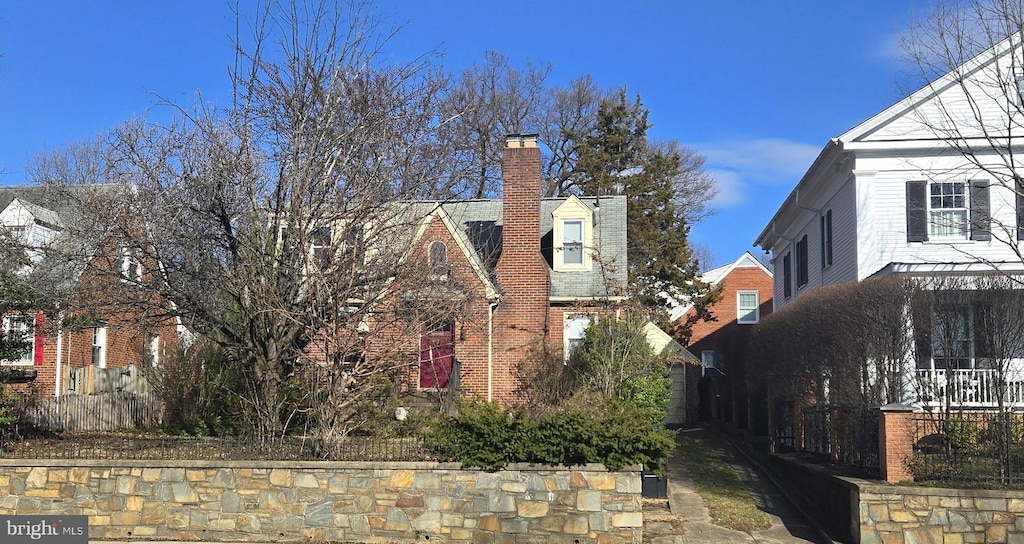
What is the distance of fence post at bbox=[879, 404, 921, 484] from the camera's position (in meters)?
11.8

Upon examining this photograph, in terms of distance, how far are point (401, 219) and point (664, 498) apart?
597 centimetres

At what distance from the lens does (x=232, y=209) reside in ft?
44.4

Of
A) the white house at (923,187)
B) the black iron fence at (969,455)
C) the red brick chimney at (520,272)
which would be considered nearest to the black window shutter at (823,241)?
the white house at (923,187)

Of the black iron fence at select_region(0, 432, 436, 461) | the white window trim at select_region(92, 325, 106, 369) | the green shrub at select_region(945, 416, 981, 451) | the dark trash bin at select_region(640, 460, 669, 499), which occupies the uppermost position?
the white window trim at select_region(92, 325, 106, 369)

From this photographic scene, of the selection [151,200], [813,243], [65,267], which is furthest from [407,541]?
[813,243]

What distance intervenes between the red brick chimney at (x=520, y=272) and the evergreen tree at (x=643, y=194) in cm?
1206

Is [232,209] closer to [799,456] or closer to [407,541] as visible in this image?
[407,541]

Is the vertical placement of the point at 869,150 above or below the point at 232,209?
above

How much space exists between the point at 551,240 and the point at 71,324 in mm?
13199

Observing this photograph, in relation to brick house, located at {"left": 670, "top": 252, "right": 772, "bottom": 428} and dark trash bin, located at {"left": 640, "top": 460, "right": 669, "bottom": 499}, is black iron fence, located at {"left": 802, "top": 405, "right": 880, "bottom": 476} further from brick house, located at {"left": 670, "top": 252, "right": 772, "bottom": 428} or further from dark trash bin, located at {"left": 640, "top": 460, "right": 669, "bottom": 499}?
brick house, located at {"left": 670, "top": 252, "right": 772, "bottom": 428}

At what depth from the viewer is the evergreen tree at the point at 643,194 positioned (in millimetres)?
34938

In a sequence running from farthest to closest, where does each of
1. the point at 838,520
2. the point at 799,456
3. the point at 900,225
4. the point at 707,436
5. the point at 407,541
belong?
1. the point at 707,436
2. the point at 900,225
3. the point at 799,456
4. the point at 838,520
5. the point at 407,541

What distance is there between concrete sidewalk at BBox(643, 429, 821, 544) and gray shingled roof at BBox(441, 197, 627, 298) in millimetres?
6987

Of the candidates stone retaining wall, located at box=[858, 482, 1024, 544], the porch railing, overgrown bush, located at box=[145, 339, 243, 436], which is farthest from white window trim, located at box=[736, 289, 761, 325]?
stone retaining wall, located at box=[858, 482, 1024, 544]
